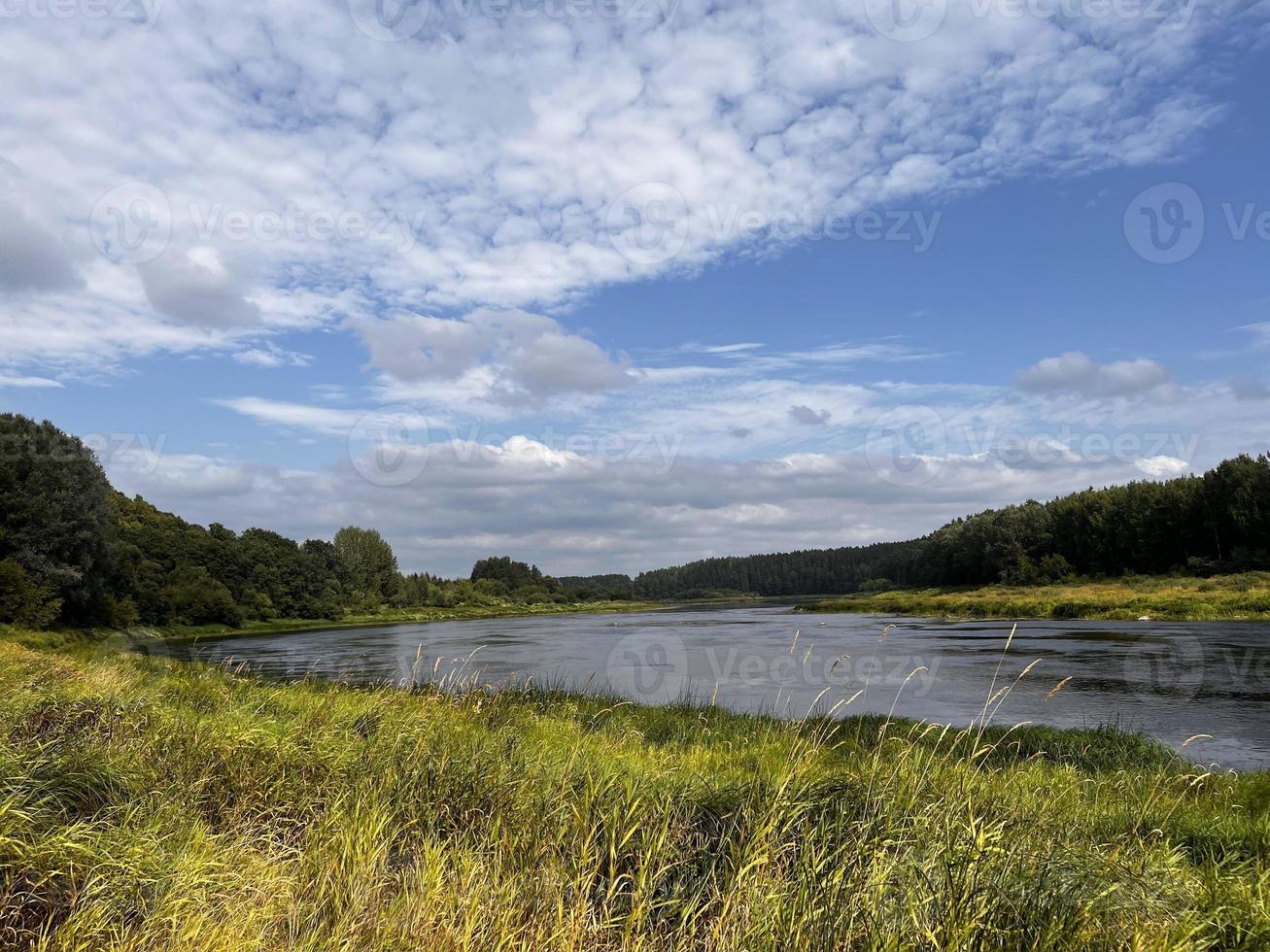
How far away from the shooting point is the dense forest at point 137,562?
46.6 metres

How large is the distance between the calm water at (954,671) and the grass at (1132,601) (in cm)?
408

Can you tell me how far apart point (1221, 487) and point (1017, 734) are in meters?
74.3

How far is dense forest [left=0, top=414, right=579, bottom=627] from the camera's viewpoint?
4656 cm

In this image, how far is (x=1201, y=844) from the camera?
7.03m

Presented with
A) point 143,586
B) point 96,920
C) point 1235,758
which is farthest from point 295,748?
point 143,586

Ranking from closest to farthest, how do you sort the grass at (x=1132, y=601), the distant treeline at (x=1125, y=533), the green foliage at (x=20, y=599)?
the green foliage at (x=20, y=599)
the grass at (x=1132, y=601)
the distant treeline at (x=1125, y=533)

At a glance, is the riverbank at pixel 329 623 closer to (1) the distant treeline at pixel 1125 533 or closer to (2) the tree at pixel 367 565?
(2) the tree at pixel 367 565

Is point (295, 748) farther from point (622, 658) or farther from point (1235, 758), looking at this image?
point (622, 658)

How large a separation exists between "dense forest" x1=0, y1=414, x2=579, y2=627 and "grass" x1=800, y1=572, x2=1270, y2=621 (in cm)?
6568

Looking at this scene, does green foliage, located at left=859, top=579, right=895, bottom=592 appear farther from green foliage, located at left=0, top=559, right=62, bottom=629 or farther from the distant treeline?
green foliage, located at left=0, top=559, right=62, bottom=629

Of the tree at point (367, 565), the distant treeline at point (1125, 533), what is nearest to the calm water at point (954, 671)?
the distant treeline at point (1125, 533)

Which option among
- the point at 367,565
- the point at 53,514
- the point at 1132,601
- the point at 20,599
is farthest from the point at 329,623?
the point at 1132,601

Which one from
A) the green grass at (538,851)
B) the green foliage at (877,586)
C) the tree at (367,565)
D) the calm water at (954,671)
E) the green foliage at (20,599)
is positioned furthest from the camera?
the green foliage at (877,586)

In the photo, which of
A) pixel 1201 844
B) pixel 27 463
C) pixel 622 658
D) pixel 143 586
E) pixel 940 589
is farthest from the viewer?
pixel 940 589
